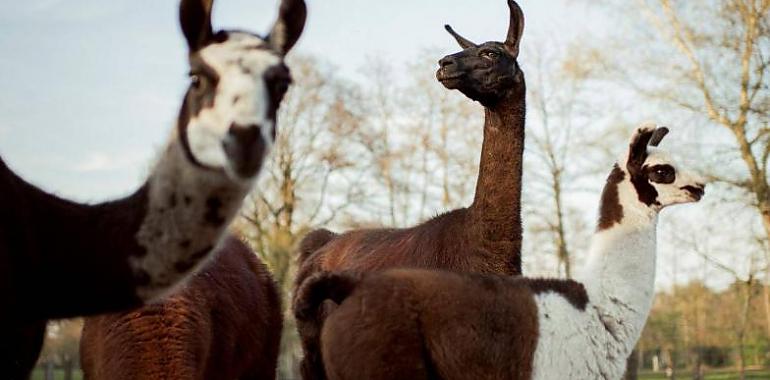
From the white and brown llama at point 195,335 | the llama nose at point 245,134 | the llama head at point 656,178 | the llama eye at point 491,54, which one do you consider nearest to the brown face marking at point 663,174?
the llama head at point 656,178

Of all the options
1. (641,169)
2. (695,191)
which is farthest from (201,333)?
(695,191)

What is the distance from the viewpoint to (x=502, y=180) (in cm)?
737

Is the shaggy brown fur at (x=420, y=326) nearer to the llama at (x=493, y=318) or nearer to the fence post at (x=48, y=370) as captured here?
the llama at (x=493, y=318)

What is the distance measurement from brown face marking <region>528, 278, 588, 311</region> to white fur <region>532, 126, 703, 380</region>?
37 millimetres

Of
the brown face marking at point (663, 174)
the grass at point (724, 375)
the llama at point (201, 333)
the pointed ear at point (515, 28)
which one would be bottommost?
the grass at point (724, 375)

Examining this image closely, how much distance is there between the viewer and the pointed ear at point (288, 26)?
3.90m

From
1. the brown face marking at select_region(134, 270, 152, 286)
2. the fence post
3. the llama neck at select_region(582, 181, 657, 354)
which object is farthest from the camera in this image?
the fence post

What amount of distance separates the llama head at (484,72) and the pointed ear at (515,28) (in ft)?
0.29

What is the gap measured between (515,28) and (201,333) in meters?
3.77

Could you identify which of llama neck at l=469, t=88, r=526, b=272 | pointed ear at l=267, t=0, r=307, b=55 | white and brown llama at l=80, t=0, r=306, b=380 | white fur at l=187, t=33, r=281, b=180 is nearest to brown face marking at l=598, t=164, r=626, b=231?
llama neck at l=469, t=88, r=526, b=272

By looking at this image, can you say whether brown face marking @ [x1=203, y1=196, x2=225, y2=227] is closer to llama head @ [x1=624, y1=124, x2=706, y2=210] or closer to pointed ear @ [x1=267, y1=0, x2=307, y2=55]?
pointed ear @ [x1=267, y1=0, x2=307, y2=55]

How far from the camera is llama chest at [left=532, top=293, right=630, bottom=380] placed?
5387 mm

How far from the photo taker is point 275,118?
3.62 metres

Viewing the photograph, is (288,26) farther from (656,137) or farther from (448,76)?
(656,137)
